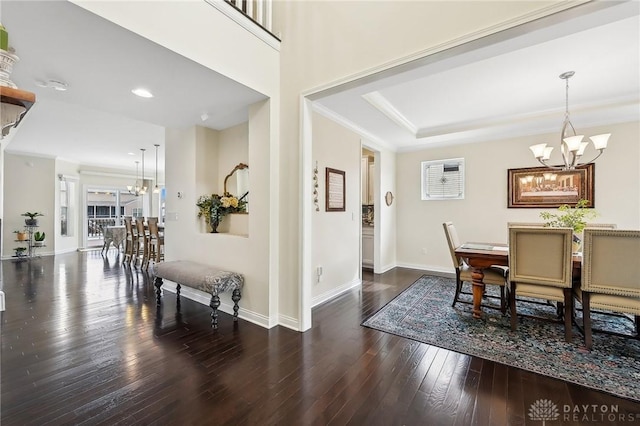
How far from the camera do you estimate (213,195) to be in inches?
153

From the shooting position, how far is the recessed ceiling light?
2699 mm

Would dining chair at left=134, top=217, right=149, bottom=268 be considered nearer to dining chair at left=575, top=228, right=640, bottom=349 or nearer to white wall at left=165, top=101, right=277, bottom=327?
white wall at left=165, top=101, right=277, bottom=327

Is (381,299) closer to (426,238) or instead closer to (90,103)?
(426,238)

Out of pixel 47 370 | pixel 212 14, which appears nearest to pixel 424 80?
pixel 212 14

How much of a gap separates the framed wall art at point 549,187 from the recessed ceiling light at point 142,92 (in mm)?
5561

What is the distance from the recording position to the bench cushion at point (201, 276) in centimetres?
288

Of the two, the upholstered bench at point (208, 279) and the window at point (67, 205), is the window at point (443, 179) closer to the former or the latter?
the upholstered bench at point (208, 279)

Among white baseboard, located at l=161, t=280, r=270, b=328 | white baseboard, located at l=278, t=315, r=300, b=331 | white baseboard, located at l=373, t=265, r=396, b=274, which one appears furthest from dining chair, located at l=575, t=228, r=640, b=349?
white baseboard, located at l=373, t=265, r=396, b=274

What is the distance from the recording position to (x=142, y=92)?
2.74m

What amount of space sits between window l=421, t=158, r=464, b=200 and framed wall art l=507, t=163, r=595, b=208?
821mm

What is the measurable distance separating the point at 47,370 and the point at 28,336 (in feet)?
2.88

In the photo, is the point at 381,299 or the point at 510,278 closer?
the point at 510,278

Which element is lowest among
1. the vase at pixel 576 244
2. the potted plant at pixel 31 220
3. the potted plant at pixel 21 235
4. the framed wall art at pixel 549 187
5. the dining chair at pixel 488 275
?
the dining chair at pixel 488 275

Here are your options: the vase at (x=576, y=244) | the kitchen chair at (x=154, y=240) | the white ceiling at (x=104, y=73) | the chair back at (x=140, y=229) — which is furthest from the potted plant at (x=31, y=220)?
the vase at (x=576, y=244)
